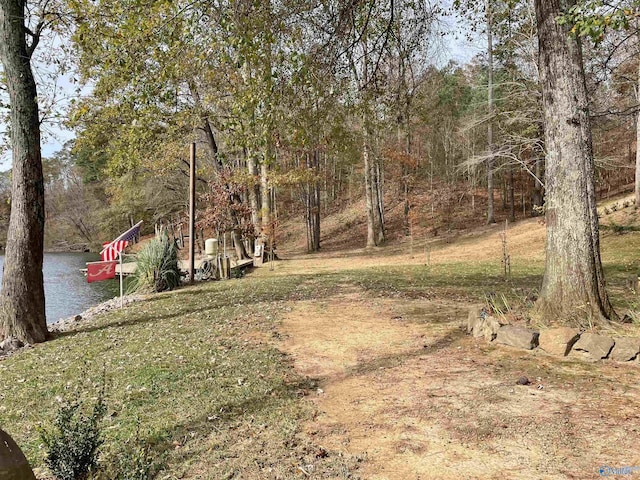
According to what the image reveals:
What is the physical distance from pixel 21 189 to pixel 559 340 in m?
7.26

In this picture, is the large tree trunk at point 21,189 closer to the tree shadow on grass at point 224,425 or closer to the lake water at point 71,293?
the tree shadow on grass at point 224,425

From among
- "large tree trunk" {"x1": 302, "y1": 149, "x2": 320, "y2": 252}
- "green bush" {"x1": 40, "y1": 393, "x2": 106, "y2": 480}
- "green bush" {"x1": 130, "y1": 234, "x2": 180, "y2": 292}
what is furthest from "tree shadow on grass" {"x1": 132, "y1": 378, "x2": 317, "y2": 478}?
"large tree trunk" {"x1": 302, "y1": 149, "x2": 320, "y2": 252}

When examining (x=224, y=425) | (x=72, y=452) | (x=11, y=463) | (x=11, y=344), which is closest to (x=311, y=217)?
(x=11, y=344)

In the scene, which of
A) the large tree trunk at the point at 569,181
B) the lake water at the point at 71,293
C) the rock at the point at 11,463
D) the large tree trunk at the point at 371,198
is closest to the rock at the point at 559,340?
the large tree trunk at the point at 569,181

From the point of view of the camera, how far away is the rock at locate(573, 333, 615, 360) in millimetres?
4012

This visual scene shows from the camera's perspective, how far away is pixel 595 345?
4.07 m

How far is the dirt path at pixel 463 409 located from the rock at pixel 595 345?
18cm

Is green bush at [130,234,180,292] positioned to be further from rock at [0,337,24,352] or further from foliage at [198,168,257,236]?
foliage at [198,168,257,236]

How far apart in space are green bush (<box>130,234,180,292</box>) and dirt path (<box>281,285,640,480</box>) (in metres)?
6.74

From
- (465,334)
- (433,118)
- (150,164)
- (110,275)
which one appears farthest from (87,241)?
(465,334)

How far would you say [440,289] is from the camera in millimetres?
8656

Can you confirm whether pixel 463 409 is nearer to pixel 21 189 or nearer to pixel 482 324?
pixel 482 324

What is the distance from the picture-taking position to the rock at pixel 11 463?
1.77 metres

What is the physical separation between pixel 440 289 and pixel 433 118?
63.7 feet
